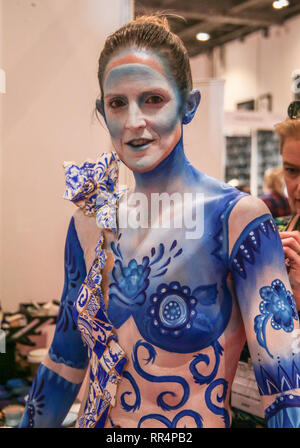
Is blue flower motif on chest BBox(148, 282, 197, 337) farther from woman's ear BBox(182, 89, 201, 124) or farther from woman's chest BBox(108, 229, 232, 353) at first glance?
woman's ear BBox(182, 89, 201, 124)

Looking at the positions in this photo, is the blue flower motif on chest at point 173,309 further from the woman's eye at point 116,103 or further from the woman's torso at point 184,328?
the woman's eye at point 116,103

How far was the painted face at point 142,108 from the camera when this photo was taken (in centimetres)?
78

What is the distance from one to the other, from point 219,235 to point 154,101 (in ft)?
0.68

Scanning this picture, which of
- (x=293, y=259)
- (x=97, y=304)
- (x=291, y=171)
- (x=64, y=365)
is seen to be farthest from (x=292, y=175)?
(x=64, y=365)

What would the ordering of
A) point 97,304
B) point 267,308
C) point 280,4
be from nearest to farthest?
point 267,308 → point 97,304 → point 280,4

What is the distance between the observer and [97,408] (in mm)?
835

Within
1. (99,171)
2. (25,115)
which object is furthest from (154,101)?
(25,115)

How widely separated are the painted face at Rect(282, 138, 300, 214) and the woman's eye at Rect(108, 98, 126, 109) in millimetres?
309

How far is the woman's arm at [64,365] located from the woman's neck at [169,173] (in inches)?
6.9

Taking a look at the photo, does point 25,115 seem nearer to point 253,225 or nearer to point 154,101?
point 154,101

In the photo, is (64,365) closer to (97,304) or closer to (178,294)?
(97,304)

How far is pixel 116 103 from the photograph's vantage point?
0.80m

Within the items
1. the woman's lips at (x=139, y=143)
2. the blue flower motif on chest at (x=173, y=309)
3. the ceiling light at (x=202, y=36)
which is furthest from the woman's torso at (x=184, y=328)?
the ceiling light at (x=202, y=36)

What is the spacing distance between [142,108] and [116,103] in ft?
0.15
